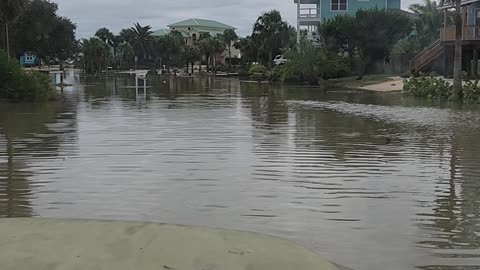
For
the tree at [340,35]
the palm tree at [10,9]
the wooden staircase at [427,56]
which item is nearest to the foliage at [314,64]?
the tree at [340,35]

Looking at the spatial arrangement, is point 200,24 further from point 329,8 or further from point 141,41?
point 329,8

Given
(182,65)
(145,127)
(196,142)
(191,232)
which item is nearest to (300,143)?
(196,142)

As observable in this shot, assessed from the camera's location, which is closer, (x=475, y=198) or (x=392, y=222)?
(x=392, y=222)

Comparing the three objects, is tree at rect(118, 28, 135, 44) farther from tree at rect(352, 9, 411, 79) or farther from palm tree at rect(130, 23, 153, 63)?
tree at rect(352, 9, 411, 79)

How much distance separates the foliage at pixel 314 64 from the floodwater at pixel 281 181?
36.7 metres

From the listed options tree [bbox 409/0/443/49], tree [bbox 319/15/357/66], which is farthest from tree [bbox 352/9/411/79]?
tree [bbox 409/0/443/49]

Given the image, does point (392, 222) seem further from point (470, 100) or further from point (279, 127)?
point (470, 100)

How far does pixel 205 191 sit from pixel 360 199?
217 centimetres

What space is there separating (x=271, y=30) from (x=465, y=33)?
38.3 m

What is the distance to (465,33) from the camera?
40812 millimetres

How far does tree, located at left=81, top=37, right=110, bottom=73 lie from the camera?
92.2 metres

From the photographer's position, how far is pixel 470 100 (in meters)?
27.9

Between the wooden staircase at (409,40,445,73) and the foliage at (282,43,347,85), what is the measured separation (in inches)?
356

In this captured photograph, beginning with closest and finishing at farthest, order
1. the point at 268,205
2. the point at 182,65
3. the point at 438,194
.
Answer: the point at 268,205 < the point at 438,194 < the point at 182,65
